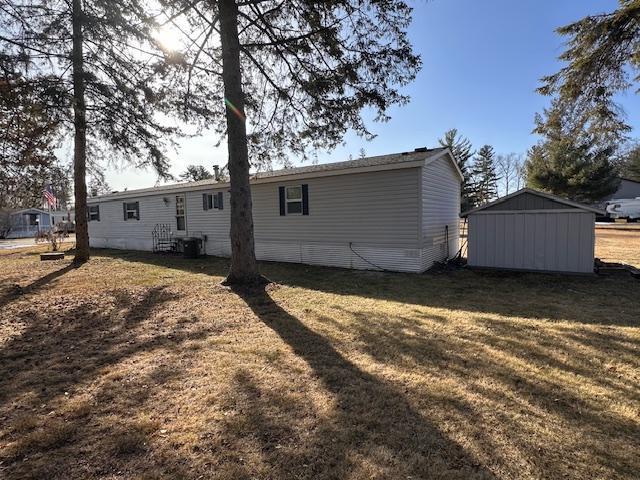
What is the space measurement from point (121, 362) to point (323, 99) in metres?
6.65

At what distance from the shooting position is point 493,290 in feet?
24.6

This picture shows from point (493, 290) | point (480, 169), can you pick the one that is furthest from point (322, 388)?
point (480, 169)

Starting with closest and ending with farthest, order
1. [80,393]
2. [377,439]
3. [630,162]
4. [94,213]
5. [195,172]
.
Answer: [377,439]
[80,393]
[94,213]
[630,162]
[195,172]

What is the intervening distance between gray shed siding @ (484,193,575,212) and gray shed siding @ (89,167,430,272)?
7.38ft

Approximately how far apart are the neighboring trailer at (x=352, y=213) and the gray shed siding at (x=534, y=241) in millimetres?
1249

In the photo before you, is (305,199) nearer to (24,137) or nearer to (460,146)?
(24,137)

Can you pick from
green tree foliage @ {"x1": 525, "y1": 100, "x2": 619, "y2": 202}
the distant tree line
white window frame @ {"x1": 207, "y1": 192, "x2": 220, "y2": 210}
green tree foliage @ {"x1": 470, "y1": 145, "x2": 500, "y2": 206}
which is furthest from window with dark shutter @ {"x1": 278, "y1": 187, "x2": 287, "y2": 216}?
green tree foliage @ {"x1": 470, "y1": 145, "x2": 500, "y2": 206}

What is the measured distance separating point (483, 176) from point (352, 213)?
129 ft

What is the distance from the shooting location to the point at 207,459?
92.7 inches

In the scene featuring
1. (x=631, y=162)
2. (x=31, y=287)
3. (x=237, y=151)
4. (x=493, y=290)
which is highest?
(x=631, y=162)

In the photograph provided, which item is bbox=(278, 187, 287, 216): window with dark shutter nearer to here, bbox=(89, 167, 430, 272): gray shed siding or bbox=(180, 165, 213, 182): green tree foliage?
bbox=(89, 167, 430, 272): gray shed siding

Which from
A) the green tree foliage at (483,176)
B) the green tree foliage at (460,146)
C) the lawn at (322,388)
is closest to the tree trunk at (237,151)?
the lawn at (322,388)

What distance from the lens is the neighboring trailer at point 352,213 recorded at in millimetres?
9430

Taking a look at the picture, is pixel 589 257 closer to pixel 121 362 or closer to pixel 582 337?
pixel 582 337
